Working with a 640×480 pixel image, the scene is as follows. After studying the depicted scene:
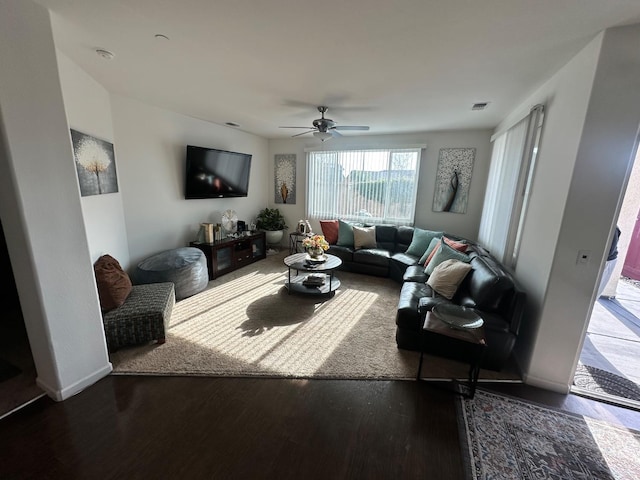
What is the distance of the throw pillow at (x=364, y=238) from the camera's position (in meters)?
4.79

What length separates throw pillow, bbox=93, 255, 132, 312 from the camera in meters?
2.38

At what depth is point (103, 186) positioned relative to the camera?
112 inches

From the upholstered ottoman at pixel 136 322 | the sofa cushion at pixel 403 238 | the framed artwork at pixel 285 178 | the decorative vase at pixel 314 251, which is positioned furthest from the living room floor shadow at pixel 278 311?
the framed artwork at pixel 285 178

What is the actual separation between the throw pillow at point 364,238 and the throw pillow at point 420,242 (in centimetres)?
66

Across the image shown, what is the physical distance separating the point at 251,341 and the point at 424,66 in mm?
2960

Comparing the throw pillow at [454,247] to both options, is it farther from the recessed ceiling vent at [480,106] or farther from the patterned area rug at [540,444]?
the patterned area rug at [540,444]

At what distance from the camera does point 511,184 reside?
9.74 feet

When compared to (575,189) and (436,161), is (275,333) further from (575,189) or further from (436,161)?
(436,161)

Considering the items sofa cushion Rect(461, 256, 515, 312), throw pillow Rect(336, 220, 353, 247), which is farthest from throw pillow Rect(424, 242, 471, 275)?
throw pillow Rect(336, 220, 353, 247)

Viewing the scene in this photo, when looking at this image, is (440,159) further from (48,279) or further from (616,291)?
(48,279)

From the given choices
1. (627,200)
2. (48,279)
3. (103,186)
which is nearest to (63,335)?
(48,279)

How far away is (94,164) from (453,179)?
5.17 meters

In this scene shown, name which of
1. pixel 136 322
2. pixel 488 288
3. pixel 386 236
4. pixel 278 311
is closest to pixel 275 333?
pixel 278 311

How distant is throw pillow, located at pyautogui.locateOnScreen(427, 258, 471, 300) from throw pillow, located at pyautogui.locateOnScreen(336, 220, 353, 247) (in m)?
2.12
